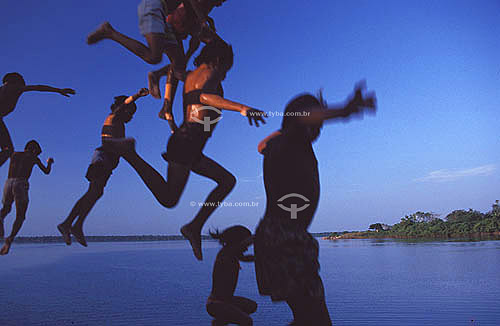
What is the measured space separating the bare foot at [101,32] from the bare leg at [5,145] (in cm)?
249

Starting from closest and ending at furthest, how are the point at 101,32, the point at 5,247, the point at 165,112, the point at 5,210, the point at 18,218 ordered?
the point at 101,32 < the point at 165,112 < the point at 5,247 < the point at 18,218 < the point at 5,210

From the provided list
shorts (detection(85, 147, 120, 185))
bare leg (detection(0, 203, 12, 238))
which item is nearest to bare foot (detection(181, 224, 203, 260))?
shorts (detection(85, 147, 120, 185))

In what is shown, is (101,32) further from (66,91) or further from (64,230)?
(64,230)

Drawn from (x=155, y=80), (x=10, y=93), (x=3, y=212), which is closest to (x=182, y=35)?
(x=155, y=80)

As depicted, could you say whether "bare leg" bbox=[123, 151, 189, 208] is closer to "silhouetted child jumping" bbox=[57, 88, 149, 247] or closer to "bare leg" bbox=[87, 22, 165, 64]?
"silhouetted child jumping" bbox=[57, 88, 149, 247]

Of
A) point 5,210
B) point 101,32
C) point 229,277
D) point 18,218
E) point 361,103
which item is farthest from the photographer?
point 5,210

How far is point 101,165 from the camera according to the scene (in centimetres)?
506

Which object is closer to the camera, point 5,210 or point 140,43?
point 140,43

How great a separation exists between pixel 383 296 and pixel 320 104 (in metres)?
35.7

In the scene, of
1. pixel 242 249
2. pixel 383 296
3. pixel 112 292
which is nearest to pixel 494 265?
pixel 383 296

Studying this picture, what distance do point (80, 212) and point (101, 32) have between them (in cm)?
257

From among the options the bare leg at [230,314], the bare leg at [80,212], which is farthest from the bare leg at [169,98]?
the bare leg at [230,314]

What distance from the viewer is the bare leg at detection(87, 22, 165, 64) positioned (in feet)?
A: 15.5

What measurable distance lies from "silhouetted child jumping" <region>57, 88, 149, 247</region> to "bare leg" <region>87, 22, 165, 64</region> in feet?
2.05
